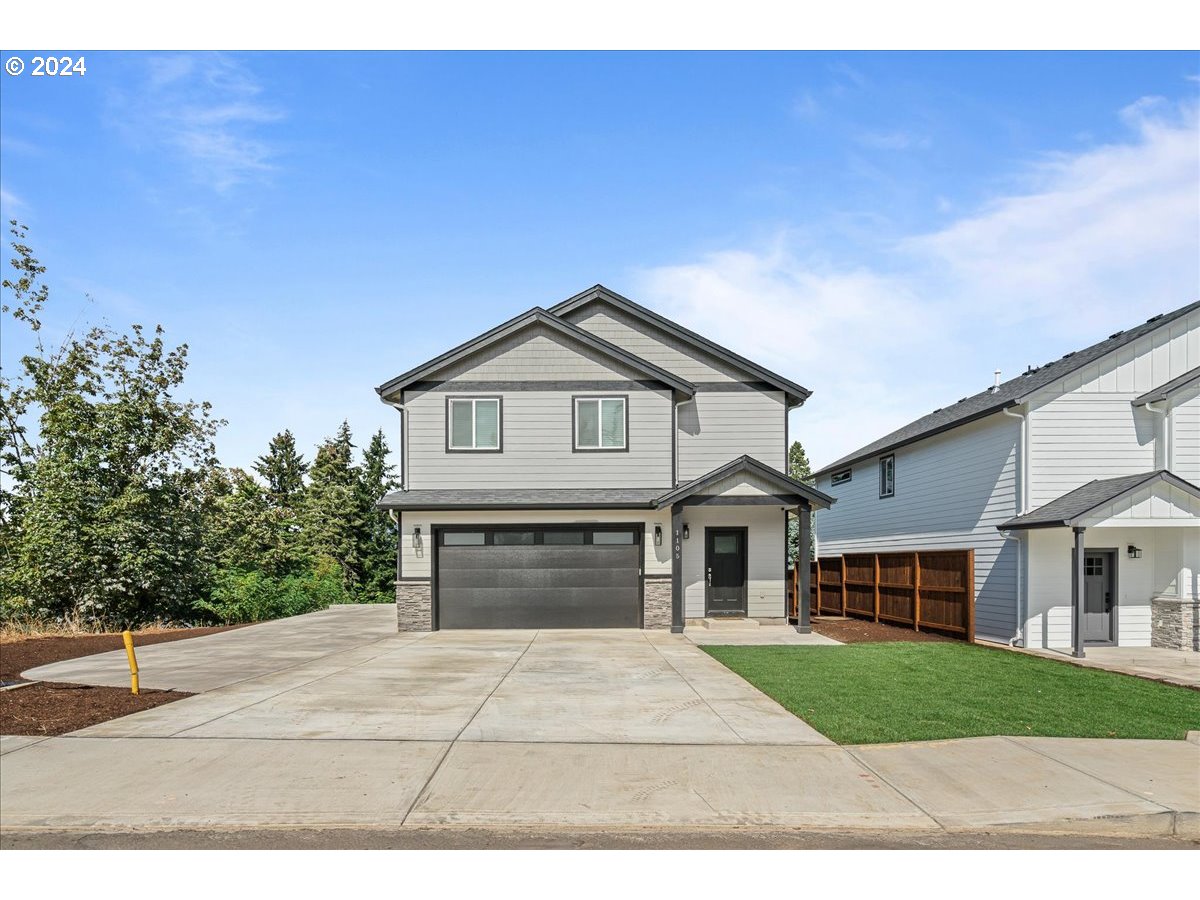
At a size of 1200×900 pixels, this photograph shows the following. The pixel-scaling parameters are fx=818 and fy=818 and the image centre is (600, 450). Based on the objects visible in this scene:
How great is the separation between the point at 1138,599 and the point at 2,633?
82.2 ft

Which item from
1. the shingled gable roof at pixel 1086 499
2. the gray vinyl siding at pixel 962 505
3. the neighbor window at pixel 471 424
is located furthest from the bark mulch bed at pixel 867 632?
the neighbor window at pixel 471 424

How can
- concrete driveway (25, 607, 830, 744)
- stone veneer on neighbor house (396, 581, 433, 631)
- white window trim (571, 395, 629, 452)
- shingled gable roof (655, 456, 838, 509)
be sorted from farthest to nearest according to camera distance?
white window trim (571, 395, 629, 452) → stone veneer on neighbor house (396, 581, 433, 631) → shingled gable roof (655, 456, 838, 509) → concrete driveway (25, 607, 830, 744)

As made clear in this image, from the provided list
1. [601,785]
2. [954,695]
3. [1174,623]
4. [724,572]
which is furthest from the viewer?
[724,572]

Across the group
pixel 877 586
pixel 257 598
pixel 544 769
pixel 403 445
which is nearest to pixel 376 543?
pixel 257 598

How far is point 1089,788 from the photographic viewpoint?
6855mm

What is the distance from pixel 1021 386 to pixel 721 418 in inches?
278

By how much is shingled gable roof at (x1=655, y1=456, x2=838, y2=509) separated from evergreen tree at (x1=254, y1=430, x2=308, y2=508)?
41.0 metres

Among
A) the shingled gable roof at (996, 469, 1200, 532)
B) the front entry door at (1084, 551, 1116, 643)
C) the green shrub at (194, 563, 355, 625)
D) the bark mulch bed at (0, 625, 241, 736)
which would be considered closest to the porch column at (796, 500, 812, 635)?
the shingled gable roof at (996, 469, 1200, 532)

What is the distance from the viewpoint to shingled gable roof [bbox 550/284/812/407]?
21.1m

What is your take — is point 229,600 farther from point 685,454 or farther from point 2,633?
point 685,454

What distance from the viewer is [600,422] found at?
66.1ft

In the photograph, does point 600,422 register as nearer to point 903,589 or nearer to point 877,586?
point 903,589

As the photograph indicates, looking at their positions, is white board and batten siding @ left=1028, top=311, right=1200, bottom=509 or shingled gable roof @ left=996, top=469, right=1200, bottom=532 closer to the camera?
shingled gable roof @ left=996, top=469, right=1200, bottom=532

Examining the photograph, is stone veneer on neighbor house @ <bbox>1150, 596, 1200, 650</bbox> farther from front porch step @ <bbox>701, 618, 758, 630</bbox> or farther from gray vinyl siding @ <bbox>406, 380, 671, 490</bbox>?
gray vinyl siding @ <bbox>406, 380, 671, 490</bbox>
